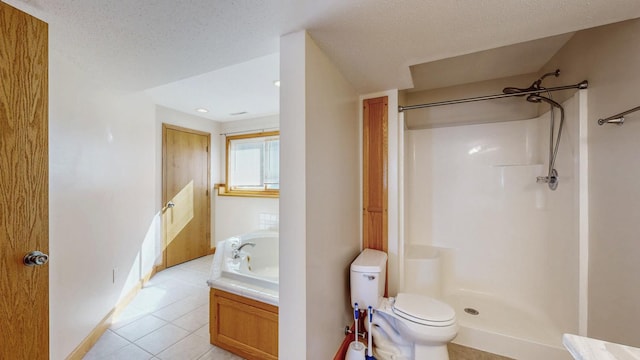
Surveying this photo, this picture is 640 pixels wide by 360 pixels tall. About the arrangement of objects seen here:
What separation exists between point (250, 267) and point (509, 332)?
90.3 inches

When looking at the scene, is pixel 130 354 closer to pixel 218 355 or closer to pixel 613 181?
pixel 218 355

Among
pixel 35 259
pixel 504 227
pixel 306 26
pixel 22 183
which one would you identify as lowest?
pixel 504 227

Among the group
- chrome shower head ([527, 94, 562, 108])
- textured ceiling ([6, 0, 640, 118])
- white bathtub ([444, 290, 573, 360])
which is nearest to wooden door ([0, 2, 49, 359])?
textured ceiling ([6, 0, 640, 118])

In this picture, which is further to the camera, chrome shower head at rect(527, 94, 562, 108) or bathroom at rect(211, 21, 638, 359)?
chrome shower head at rect(527, 94, 562, 108)

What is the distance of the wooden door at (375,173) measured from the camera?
80.4 inches

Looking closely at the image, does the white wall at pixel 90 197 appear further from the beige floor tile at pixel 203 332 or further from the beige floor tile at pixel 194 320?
the beige floor tile at pixel 203 332

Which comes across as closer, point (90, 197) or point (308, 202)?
point (308, 202)

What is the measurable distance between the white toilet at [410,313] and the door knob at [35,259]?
5.18ft

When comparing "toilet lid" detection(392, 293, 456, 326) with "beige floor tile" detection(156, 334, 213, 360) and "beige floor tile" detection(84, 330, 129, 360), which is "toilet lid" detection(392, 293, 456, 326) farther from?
"beige floor tile" detection(84, 330, 129, 360)

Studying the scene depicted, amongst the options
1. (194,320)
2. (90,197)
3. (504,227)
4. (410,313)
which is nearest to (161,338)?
(194,320)

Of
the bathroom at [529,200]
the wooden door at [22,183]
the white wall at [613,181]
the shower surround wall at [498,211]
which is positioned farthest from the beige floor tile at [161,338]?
the white wall at [613,181]

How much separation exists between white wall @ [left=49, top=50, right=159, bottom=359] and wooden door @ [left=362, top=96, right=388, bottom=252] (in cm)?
215

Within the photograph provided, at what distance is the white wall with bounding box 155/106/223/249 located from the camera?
317 centimetres

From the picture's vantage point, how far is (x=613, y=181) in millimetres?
1296
